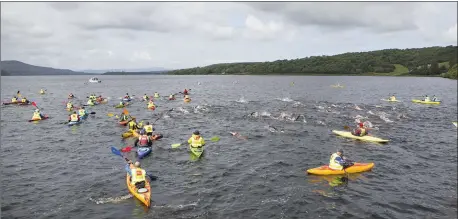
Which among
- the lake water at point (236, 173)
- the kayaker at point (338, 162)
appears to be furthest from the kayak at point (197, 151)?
the kayaker at point (338, 162)

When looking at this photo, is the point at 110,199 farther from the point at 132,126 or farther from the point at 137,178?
the point at 132,126

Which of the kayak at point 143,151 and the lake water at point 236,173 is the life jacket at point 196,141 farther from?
the kayak at point 143,151

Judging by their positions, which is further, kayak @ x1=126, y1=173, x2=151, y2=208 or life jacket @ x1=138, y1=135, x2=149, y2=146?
life jacket @ x1=138, y1=135, x2=149, y2=146

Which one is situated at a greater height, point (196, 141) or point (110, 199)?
point (196, 141)

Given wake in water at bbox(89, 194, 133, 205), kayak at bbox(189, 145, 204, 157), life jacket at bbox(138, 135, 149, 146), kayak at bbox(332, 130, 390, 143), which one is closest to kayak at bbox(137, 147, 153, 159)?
life jacket at bbox(138, 135, 149, 146)

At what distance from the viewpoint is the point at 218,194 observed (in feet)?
77.1

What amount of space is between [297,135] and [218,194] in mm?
19236

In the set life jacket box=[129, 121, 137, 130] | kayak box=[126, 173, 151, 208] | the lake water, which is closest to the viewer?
kayak box=[126, 173, 151, 208]

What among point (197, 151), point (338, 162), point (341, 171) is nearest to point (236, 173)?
point (197, 151)

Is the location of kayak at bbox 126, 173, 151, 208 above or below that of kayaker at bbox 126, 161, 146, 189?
below

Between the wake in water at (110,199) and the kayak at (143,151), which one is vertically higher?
the kayak at (143,151)

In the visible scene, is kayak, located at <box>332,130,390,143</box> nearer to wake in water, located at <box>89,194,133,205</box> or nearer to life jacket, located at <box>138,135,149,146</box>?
life jacket, located at <box>138,135,149,146</box>

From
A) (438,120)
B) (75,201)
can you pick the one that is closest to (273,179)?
(75,201)

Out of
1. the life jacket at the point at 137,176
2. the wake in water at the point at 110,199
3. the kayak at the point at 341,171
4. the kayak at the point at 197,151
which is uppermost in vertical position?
the life jacket at the point at 137,176
